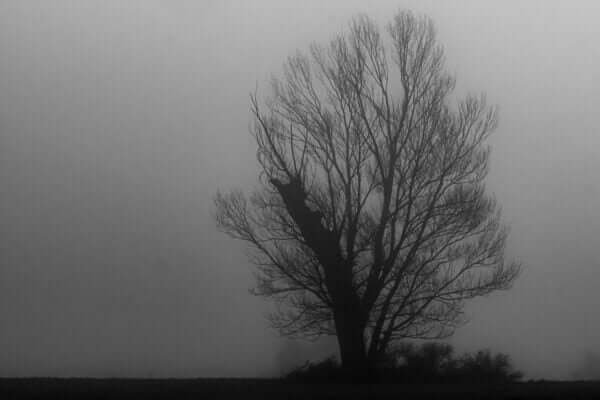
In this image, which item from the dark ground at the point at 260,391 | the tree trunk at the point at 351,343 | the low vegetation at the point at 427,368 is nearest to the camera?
the dark ground at the point at 260,391

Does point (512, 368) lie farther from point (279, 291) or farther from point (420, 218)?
point (279, 291)

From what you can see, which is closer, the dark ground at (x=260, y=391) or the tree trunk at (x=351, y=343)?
the dark ground at (x=260, y=391)

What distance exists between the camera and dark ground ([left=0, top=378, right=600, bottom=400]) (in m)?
8.92

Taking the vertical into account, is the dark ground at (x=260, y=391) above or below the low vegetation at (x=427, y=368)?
below

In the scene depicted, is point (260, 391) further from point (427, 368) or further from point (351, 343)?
point (427, 368)

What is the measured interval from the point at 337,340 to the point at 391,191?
2750 millimetres

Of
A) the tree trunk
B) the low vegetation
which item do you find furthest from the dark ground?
the low vegetation

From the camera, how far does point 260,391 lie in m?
9.51

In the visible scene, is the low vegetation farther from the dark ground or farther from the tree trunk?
the dark ground

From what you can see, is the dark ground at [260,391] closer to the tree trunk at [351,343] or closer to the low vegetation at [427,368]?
the tree trunk at [351,343]

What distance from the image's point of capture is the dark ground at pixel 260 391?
8922mm

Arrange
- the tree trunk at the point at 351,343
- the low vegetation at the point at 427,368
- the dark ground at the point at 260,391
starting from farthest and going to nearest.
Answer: the low vegetation at the point at 427,368 → the tree trunk at the point at 351,343 → the dark ground at the point at 260,391

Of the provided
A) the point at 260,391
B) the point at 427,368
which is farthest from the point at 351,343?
the point at 260,391

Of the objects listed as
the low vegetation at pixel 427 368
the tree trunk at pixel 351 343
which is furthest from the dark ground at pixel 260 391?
the low vegetation at pixel 427 368
